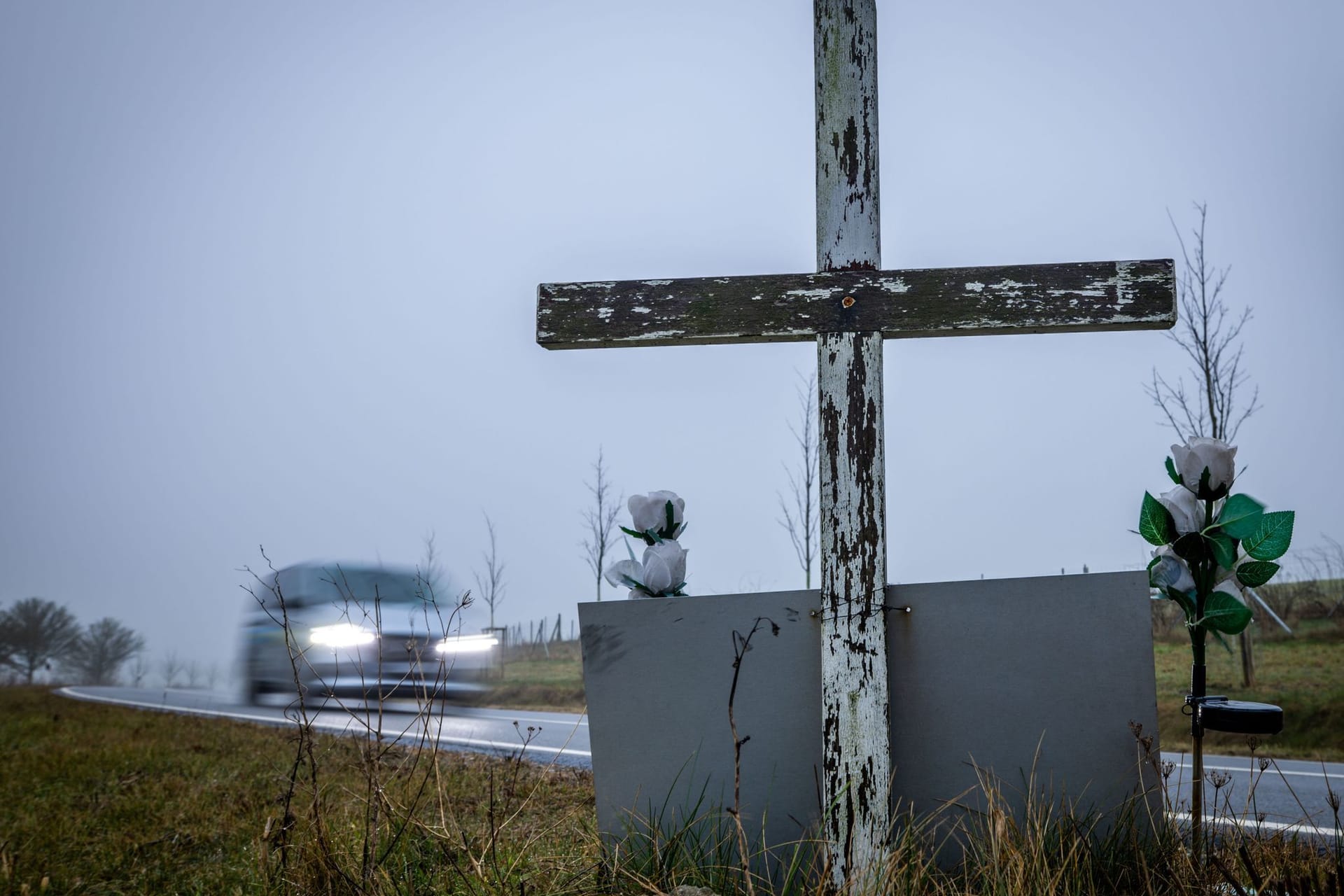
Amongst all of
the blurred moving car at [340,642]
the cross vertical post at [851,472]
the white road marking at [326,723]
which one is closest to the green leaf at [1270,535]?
the cross vertical post at [851,472]

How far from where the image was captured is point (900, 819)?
2834 mm

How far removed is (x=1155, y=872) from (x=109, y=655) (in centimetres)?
3860

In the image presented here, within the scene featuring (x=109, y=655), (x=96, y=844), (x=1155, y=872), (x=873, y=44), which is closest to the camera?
(x=1155, y=872)

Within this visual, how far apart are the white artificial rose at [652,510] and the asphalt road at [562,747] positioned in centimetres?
82

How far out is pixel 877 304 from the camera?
2.93 m

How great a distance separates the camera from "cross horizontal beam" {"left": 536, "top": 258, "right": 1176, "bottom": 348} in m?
2.93

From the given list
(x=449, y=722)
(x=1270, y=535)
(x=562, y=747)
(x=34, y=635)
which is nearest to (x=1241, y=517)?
(x=1270, y=535)

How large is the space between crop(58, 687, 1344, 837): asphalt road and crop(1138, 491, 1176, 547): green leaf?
2.26 feet

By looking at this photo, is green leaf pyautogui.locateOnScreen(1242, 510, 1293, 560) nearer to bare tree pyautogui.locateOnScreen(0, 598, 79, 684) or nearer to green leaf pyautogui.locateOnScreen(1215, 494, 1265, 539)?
green leaf pyautogui.locateOnScreen(1215, 494, 1265, 539)

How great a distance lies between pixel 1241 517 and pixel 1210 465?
18 centimetres

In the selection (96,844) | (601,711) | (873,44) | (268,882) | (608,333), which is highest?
(873,44)

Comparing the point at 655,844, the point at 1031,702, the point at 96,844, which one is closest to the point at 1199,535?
the point at 1031,702

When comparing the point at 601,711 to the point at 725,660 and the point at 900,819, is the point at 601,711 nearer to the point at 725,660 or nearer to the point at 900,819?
the point at 725,660

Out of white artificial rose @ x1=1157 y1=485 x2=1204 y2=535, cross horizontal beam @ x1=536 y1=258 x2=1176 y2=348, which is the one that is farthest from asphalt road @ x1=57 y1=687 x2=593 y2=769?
white artificial rose @ x1=1157 y1=485 x2=1204 y2=535
